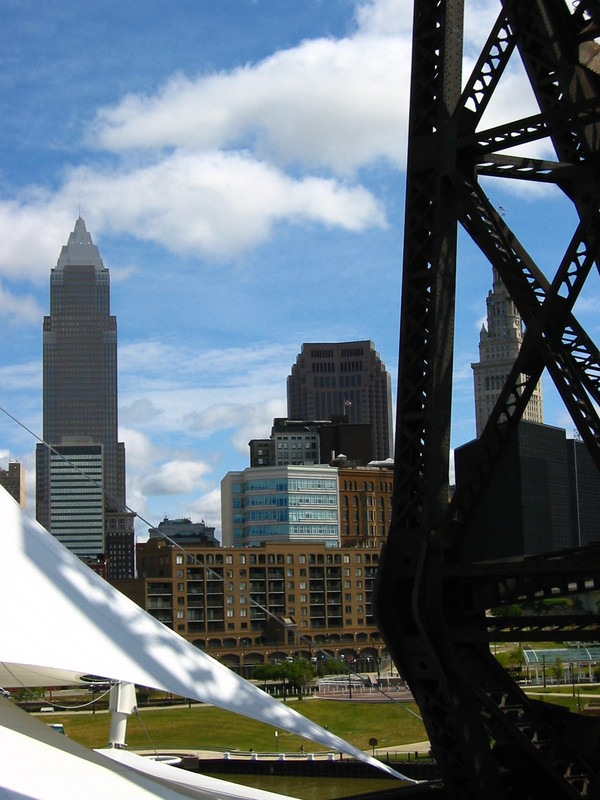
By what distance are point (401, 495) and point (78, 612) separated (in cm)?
473

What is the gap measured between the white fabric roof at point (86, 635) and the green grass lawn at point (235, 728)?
41.1 meters

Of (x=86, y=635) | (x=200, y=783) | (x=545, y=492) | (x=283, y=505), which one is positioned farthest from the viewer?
(x=283, y=505)

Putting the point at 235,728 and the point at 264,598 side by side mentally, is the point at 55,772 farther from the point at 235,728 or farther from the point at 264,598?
the point at 264,598

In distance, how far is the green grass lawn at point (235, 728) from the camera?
59531 millimetres

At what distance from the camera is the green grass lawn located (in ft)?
195

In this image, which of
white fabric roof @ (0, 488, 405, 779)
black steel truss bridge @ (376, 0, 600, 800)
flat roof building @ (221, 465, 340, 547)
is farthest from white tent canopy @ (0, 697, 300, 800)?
flat roof building @ (221, 465, 340, 547)

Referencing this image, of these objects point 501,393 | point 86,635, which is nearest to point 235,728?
point 86,635

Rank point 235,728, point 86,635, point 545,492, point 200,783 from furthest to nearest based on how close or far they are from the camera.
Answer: point 545,492, point 235,728, point 200,783, point 86,635

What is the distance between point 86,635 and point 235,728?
174ft

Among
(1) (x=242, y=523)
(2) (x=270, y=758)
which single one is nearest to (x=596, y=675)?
(2) (x=270, y=758)

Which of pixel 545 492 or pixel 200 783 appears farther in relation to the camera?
pixel 545 492

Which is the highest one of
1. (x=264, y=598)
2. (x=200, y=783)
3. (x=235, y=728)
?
(x=264, y=598)

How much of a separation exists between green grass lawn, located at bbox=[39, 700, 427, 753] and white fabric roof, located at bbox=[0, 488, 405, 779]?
41103 mm

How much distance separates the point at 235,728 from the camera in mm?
65375
